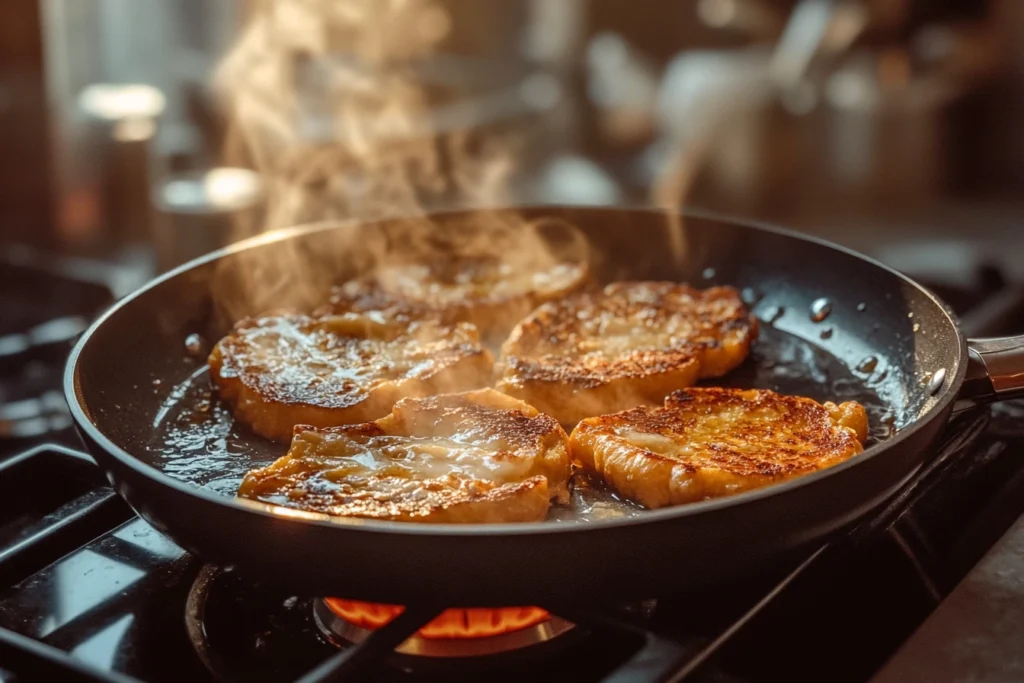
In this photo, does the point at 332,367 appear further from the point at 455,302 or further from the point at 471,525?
the point at 471,525

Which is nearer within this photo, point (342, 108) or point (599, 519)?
point (599, 519)

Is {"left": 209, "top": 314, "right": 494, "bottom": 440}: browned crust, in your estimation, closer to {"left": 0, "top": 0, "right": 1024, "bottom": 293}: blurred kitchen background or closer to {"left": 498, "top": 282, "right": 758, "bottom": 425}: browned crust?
{"left": 498, "top": 282, "right": 758, "bottom": 425}: browned crust

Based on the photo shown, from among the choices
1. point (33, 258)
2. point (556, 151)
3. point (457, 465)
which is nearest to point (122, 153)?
point (33, 258)

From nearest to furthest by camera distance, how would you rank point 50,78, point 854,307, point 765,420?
1. point 765,420
2. point 854,307
3. point 50,78

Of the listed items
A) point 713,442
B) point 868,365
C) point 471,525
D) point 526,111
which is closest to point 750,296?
point 868,365

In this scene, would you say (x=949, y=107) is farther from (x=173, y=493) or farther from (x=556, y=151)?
(x=173, y=493)

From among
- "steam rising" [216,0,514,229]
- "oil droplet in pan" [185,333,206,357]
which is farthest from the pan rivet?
"steam rising" [216,0,514,229]
